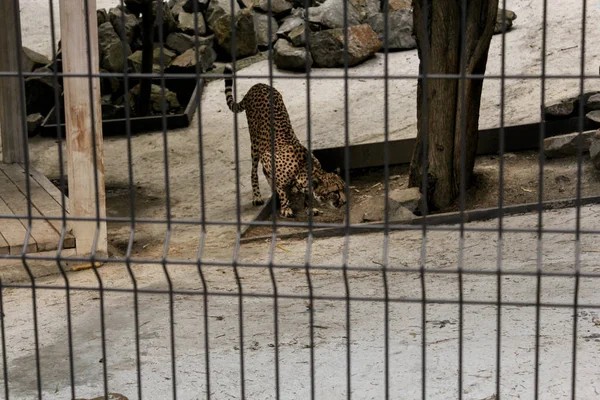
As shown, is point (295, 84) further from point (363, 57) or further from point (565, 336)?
point (565, 336)

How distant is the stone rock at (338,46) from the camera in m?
14.0

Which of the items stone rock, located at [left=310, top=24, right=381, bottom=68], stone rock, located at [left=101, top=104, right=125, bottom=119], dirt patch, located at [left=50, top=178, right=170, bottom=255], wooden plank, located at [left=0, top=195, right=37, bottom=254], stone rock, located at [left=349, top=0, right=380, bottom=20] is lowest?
dirt patch, located at [left=50, top=178, right=170, bottom=255]

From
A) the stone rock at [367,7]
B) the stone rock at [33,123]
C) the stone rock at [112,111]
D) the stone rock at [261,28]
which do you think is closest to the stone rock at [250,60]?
the stone rock at [261,28]

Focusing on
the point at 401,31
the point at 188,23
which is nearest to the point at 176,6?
the point at 188,23

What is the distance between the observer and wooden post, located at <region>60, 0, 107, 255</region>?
24.5 feet

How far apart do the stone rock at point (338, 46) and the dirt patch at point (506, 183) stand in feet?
12.1

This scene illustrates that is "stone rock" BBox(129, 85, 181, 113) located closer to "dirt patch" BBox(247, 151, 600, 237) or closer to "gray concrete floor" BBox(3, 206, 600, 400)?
"dirt patch" BBox(247, 151, 600, 237)

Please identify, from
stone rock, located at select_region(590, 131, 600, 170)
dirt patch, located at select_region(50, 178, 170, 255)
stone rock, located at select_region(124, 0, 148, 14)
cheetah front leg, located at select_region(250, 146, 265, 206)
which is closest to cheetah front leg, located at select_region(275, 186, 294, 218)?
cheetah front leg, located at select_region(250, 146, 265, 206)

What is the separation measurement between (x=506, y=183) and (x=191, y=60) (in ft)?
21.4

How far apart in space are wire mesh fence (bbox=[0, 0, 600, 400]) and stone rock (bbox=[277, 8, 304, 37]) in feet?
0.11

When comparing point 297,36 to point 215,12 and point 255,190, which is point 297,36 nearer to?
point 215,12

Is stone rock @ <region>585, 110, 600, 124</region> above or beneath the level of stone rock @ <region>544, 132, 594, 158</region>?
above

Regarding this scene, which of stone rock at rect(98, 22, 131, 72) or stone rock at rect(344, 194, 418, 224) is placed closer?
stone rock at rect(344, 194, 418, 224)

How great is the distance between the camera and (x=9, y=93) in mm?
10570
